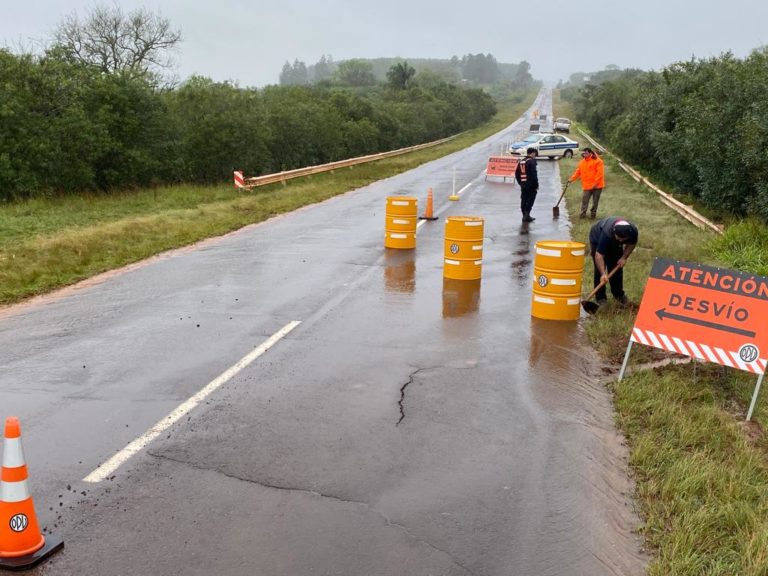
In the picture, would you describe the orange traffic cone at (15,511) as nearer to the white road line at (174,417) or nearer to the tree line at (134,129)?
the white road line at (174,417)

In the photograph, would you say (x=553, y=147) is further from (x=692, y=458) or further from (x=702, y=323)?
(x=692, y=458)

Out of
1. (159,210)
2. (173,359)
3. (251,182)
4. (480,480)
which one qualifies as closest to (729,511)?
(480,480)

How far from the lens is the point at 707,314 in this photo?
694cm

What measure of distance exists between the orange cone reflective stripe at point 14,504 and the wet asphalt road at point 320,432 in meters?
0.23

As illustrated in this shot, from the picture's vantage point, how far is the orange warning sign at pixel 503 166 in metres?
31.1

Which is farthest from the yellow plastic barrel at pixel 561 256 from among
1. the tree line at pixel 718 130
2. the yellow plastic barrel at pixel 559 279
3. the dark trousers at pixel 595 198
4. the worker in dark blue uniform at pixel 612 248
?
the dark trousers at pixel 595 198

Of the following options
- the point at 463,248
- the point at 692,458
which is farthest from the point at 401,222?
the point at 692,458

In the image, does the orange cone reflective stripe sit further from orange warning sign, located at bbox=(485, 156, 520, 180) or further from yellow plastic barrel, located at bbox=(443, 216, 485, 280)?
orange warning sign, located at bbox=(485, 156, 520, 180)

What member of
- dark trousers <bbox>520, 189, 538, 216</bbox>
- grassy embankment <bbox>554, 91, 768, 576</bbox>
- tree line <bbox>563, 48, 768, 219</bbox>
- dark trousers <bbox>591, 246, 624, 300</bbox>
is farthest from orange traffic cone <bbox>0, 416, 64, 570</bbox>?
dark trousers <bbox>520, 189, 538, 216</bbox>

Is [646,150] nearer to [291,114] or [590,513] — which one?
[291,114]

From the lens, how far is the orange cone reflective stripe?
404 cm

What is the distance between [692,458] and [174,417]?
14.2 feet

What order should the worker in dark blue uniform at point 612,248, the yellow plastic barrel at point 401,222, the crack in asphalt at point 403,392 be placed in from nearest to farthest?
the crack in asphalt at point 403,392 < the worker in dark blue uniform at point 612,248 < the yellow plastic barrel at point 401,222

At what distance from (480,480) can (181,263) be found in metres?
9.53
